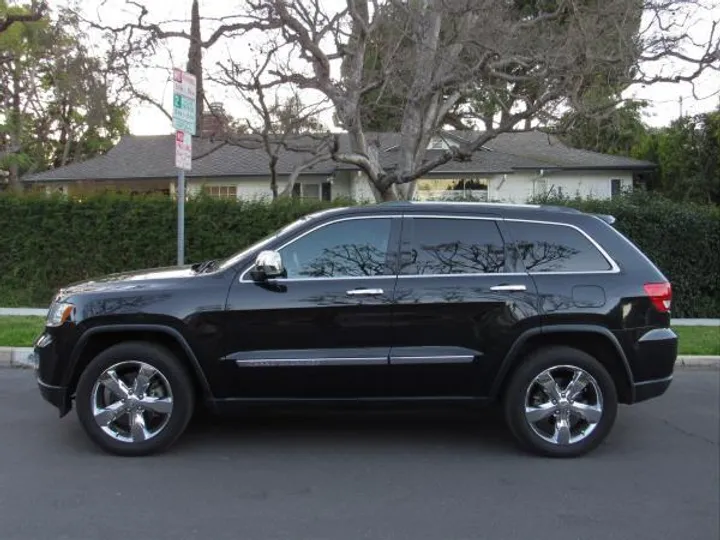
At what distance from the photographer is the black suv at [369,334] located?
4.96m

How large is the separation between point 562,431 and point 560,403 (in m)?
0.21

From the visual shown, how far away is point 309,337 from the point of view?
4969mm

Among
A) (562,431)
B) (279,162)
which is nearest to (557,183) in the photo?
(279,162)

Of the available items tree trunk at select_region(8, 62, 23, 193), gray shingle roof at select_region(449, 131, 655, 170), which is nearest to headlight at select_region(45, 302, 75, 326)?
gray shingle roof at select_region(449, 131, 655, 170)

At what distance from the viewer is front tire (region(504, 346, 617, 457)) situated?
5086 millimetres

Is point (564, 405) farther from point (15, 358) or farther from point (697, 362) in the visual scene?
point (15, 358)

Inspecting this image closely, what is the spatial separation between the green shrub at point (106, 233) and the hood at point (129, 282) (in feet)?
21.8

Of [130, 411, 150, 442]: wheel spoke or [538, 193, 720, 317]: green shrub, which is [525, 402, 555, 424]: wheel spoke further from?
[538, 193, 720, 317]: green shrub

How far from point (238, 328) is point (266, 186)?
21317 millimetres

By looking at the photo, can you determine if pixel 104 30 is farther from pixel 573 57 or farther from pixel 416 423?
pixel 416 423

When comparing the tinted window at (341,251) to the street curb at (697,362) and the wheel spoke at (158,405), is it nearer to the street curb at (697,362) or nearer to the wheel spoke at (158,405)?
the wheel spoke at (158,405)

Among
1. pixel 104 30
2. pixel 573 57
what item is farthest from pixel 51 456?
pixel 104 30

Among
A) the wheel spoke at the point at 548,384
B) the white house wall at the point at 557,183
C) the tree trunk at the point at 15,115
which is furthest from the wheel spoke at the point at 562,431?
the tree trunk at the point at 15,115

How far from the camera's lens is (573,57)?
11.5 metres
